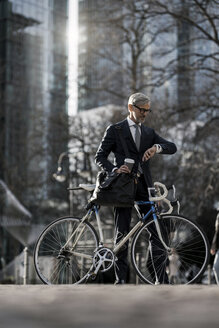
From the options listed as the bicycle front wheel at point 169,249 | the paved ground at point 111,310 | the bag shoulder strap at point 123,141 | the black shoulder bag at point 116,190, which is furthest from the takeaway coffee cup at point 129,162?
the paved ground at point 111,310

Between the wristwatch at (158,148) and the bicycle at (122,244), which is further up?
the wristwatch at (158,148)

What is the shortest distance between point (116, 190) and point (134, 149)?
579mm

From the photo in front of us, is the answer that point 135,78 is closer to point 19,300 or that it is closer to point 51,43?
point 19,300

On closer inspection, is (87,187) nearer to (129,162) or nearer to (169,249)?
(129,162)

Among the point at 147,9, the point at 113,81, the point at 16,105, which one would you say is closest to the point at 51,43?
the point at 16,105

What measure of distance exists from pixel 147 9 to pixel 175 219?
1340cm

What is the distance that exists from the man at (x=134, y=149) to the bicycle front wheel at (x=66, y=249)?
0.98ft

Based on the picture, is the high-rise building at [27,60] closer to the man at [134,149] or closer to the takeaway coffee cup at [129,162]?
the man at [134,149]

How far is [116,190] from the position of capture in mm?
6434

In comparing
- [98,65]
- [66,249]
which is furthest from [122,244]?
[98,65]

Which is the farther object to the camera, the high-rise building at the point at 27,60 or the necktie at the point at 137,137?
the high-rise building at the point at 27,60

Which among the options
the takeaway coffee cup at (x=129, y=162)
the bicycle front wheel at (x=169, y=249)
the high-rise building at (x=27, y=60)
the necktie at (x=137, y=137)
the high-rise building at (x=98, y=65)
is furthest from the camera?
the high-rise building at (x=27, y=60)

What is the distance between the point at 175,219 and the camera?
20.5 ft

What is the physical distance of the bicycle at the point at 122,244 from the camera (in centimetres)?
627
